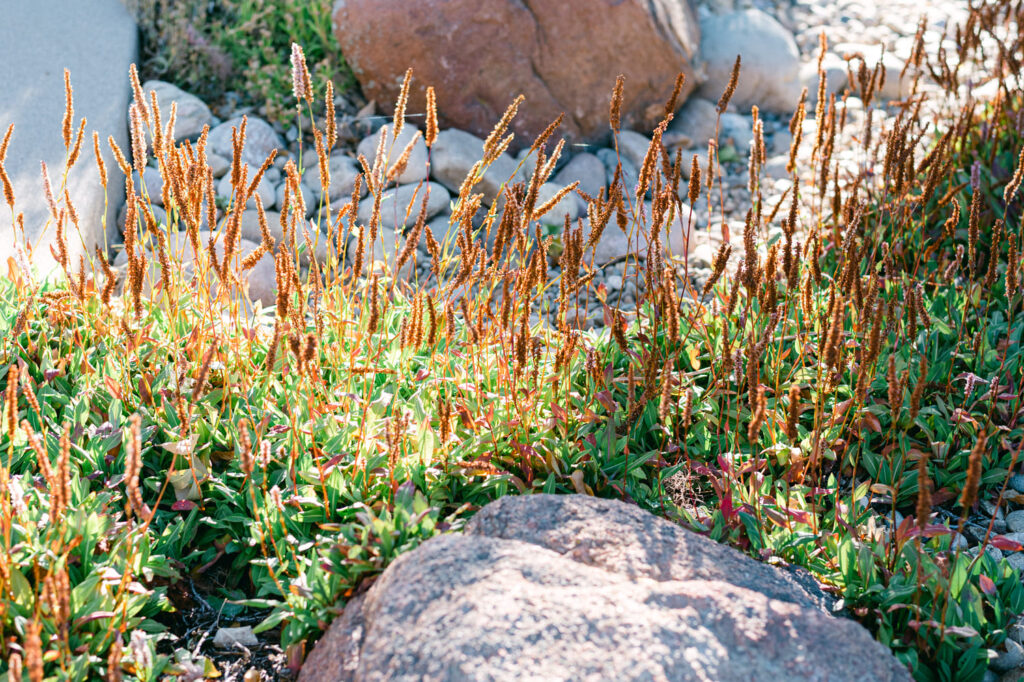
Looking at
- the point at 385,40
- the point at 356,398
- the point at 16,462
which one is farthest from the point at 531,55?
the point at 16,462

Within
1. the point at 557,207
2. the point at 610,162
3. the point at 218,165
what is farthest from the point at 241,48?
the point at 610,162

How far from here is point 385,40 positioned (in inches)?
193

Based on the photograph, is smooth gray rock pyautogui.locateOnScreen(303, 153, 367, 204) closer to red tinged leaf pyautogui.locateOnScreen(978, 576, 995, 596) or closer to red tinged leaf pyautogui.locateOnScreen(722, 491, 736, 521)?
red tinged leaf pyautogui.locateOnScreen(722, 491, 736, 521)

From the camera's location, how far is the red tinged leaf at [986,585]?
1.99 meters

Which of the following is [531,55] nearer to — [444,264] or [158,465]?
[444,264]

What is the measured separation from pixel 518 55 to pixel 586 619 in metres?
4.09

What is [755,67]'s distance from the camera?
5.90 meters

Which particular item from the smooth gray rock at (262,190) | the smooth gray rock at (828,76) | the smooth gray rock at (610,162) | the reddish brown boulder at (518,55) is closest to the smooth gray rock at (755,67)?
the smooth gray rock at (828,76)

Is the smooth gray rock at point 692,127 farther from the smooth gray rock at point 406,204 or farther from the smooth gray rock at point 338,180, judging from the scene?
the smooth gray rock at point 338,180

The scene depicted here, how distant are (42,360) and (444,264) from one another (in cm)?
127

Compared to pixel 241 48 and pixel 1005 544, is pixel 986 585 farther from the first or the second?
pixel 241 48

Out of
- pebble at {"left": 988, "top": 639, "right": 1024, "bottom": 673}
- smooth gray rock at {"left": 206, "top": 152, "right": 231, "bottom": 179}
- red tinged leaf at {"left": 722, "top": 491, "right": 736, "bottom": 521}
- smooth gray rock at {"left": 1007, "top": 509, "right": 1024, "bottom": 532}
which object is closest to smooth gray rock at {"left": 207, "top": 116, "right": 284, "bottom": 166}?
smooth gray rock at {"left": 206, "top": 152, "right": 231, "bottom": 179}

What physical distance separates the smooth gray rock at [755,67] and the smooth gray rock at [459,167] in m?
1.87

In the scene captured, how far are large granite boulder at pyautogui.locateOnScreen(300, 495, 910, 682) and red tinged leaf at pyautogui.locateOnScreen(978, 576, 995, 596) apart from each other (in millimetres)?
473
